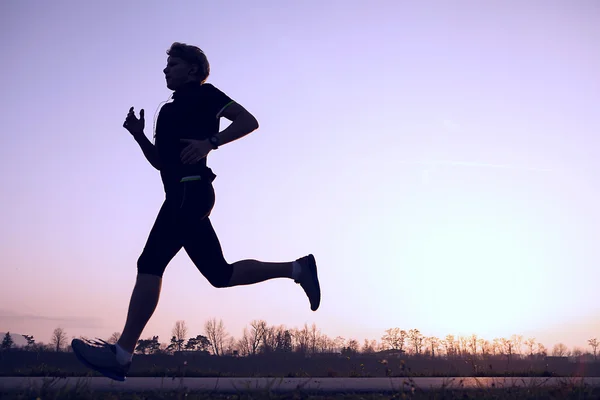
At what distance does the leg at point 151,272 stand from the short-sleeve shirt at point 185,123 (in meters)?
0.33

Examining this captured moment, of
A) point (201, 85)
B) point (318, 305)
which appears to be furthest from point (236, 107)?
point (318, 305)

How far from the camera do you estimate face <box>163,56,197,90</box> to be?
4.97 m

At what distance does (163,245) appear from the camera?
4492mm

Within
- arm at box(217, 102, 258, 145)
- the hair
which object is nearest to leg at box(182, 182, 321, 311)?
arm at box(217, 102, 258, 145)

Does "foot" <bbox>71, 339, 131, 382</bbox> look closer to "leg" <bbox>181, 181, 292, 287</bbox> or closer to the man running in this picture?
the man running

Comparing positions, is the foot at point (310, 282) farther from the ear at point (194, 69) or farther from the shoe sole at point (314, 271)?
the ear at point (194, 69)

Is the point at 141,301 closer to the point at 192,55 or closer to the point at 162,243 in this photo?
the point at 162,243

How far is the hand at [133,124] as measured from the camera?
4.96m

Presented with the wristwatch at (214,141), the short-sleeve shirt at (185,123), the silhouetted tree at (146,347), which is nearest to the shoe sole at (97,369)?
the short-sleeve shirt at (185,123)

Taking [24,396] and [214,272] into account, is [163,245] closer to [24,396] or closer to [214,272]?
[214,272]

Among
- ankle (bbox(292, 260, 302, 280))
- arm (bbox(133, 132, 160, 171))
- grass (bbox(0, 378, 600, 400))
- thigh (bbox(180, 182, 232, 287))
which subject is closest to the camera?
grass (bbox(0, 378, 600, 400))

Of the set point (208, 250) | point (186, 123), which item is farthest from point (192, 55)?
point (208, 250)

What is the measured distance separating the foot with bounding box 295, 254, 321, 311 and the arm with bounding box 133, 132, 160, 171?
63.6 inches

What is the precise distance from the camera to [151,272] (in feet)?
14.5
